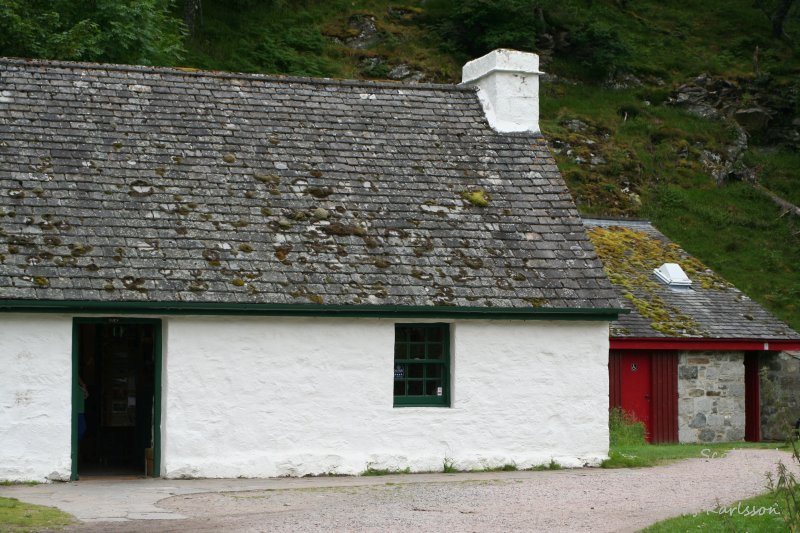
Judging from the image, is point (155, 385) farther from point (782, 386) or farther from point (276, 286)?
point (782, 386)

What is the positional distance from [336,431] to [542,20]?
29.9m

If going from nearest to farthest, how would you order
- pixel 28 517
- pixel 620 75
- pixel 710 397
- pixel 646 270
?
pixel 28 517 → pixel 710 397 → pixel 646 270 → pixel 620 75

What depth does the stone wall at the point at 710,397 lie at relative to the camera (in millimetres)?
22359

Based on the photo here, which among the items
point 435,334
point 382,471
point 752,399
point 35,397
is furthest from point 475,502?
point 752,399

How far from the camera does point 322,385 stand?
556 inches

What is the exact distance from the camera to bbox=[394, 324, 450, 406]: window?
14.9m

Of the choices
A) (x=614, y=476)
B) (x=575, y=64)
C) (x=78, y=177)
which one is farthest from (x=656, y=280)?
(x=575, y=64)

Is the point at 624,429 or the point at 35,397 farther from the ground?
the point at 35,397

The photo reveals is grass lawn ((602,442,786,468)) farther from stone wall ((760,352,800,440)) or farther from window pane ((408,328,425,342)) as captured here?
stone wall ((760,352,800,440))

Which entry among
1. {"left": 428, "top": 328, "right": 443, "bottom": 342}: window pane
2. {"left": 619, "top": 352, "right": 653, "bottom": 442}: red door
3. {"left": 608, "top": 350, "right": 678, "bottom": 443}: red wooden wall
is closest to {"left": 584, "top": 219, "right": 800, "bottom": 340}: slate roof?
{"left": 608, "top": 350, "right": 678, "bottom": 443}: red wooden wall

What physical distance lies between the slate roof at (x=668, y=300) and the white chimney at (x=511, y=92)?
580cm

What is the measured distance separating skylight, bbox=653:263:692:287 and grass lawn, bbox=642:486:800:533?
514 inches

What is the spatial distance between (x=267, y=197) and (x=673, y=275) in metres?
11.4

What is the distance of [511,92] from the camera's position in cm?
1750
